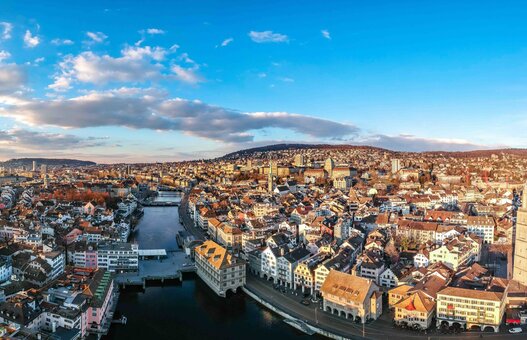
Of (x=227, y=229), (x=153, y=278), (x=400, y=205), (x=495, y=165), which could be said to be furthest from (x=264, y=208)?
(x=495, y=165)

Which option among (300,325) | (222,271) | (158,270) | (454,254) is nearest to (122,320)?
(222,271)

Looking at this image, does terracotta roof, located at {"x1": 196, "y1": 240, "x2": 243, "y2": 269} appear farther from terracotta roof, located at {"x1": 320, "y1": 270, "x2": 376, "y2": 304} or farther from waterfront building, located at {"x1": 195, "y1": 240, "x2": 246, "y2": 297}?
terracotta roof, located at {"x1": 320, "y1": 270, "x2": 376, "y2": 304}

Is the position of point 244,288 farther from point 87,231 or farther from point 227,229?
point 87,231

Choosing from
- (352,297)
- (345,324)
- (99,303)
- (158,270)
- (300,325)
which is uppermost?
(352,297)

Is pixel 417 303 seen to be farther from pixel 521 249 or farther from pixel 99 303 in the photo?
pixel 99 303

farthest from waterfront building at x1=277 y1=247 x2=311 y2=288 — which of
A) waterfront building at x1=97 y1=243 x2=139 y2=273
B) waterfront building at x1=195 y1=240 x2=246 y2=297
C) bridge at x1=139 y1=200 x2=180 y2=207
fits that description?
bridge at x1=139 y1=200 x2=180 y2=207

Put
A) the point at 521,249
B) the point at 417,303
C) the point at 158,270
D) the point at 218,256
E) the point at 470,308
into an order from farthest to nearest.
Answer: the point at 158,270 < the point at 218,256 < the point at 521,249 < the point at 417,303 < the point at 470,308
